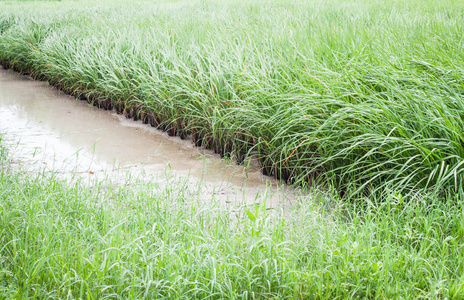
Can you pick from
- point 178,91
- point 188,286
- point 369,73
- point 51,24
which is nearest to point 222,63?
point 178,91

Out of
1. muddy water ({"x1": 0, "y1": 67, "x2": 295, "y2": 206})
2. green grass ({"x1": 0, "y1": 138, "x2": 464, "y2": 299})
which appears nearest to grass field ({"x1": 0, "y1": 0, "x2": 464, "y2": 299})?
green grass ({"x1": 0, "y1": 138, "x2": 464, "y2": 299})

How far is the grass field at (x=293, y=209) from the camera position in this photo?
145 centimetres

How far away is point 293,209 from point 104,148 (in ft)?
6.24

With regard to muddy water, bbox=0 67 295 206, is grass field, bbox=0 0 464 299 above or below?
above

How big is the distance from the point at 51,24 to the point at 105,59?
3198mm

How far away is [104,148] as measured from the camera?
3459 mm

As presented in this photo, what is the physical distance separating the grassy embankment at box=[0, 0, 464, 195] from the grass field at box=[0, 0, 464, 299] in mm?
19

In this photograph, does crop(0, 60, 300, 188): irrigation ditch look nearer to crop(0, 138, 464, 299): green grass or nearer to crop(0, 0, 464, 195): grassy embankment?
crop(0, 0, 464, 195): grassy embankment

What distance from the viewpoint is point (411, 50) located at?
3104 mm

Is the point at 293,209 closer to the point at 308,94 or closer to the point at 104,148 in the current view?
the point at 308,94

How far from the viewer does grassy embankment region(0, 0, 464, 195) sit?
7.09 ft

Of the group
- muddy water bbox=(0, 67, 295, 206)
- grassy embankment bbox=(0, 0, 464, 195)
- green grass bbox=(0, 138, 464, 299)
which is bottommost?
muddy water bbox=(0, 67, 295, 206)

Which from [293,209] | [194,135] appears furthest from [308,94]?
[194,135]

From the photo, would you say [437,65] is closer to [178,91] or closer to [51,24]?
[178,91]
